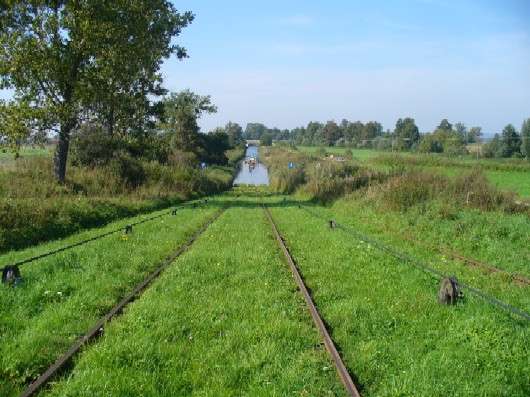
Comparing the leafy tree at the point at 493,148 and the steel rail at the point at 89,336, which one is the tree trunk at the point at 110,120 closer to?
the steel rail at the point at 89,336

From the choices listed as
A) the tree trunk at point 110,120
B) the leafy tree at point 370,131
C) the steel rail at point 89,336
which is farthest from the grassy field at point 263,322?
the leafy tree at point 370,131

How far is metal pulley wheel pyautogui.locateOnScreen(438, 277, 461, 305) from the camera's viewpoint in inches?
267

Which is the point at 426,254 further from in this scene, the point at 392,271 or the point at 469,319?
the point at 469,319

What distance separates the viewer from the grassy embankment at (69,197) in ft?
43.6

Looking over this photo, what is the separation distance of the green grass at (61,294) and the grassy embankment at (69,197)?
5.59 feet

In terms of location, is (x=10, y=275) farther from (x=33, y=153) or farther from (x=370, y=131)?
(x=370, y=131)

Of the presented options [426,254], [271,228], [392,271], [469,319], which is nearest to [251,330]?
[469,319]

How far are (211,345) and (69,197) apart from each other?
15.1 meters

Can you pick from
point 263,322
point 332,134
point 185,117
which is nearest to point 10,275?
point 263,322

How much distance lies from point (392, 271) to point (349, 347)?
3.87m

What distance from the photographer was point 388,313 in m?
6.49

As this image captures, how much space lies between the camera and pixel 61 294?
707 centimetres

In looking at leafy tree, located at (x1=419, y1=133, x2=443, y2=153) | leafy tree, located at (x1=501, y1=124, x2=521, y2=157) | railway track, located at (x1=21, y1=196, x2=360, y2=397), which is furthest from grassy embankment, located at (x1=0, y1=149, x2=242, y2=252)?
leafy tree, located at (x1=419, y1=133, x2=443, y2=153)

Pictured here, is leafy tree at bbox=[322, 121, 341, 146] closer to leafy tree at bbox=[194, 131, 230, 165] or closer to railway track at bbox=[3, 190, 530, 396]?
leafy tree at bbox=[194, 131, 230, 165]
